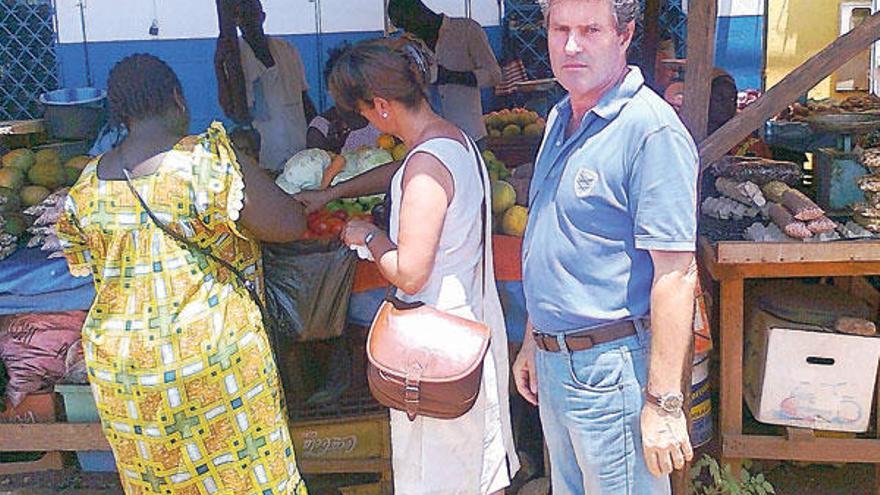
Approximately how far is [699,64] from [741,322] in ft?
3.29

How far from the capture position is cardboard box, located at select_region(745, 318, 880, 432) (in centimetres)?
320

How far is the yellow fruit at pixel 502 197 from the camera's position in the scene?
3.47 meters

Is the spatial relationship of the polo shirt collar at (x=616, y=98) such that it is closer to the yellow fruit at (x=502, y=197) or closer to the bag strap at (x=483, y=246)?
the bag strap at (x=483, y=246)

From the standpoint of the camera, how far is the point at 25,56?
8953 mm

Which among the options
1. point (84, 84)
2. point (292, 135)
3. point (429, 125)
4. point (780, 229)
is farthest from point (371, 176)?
point (84, 84)

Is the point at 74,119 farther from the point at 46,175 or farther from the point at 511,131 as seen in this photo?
the point at 511,131

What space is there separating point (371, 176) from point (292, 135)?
2.49m

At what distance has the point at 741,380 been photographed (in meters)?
3.37

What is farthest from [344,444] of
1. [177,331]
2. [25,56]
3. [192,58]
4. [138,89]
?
[25,56]

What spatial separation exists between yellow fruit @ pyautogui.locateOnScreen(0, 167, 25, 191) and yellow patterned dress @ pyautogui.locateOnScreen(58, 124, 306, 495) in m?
1.43

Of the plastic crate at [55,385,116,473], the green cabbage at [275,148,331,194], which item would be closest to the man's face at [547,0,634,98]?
the green cabbage at [275,148,331,194]

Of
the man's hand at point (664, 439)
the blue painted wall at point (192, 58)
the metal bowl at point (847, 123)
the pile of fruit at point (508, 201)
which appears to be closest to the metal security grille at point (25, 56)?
the blue painted wall at point (192, 58)

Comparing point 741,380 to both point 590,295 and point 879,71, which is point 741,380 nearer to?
point 590,295

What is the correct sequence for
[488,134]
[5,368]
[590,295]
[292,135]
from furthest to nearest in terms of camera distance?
[488,134] → [292,135] → [5,368] → [590,295]
